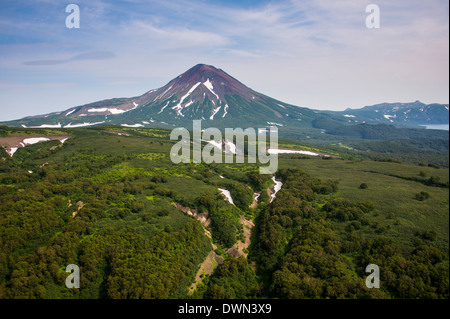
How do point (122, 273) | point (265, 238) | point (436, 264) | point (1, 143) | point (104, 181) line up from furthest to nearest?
point (1, 143) → point (104, 181) → point (265, 238) → point (122, 273) → point (436, 264)

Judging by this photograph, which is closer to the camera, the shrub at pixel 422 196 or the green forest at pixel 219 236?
the green forest at pixel 219 236

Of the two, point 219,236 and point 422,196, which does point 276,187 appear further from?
point 422,196

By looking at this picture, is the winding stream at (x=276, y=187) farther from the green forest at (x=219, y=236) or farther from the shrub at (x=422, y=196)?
the shrub at (x=422, y=196)

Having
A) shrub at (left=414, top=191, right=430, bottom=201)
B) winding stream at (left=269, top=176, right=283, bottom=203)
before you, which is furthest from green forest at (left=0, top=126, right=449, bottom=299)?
winding stream at (left=269, top=176, right=283, bottom=203)

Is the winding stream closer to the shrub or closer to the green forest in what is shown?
the green forest

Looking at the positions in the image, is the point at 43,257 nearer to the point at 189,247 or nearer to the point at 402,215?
the point at 189,247

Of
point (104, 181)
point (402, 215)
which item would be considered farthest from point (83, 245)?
point (402, 215)

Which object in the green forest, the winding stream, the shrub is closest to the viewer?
the green forest

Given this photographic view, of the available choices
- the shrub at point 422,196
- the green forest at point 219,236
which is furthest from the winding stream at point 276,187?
the shrub at point 422,196
